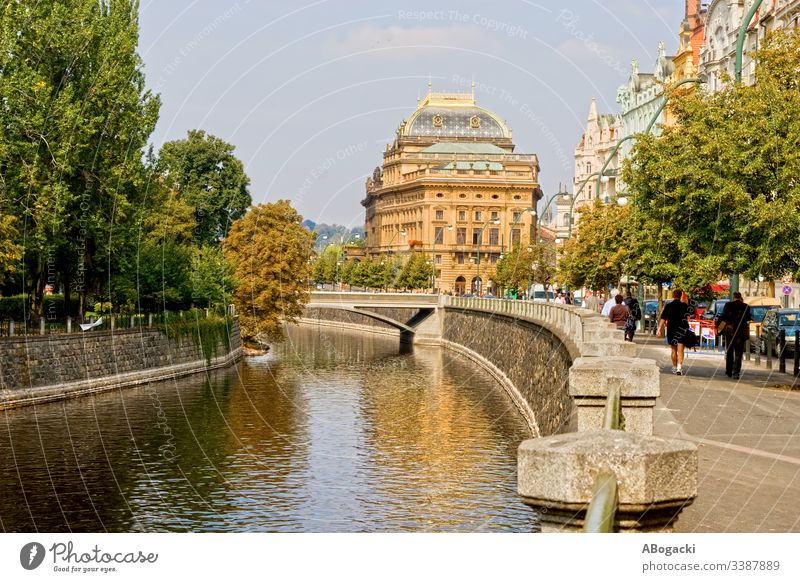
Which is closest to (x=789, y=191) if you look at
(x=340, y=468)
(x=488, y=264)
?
(x=340, y=468)

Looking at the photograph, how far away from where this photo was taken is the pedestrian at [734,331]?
30594mm

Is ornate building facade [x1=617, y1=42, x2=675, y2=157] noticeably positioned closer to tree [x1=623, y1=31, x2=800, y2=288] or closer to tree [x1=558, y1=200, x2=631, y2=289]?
tree [x1=558, y1=200, x2=631, y2=289]

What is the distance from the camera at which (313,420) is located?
47812 mm

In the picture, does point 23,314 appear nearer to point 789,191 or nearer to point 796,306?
A: point 789,191

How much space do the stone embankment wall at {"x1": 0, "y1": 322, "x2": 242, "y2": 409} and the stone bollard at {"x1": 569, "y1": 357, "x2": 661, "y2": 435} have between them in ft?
121

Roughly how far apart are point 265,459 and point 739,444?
70.3 feet

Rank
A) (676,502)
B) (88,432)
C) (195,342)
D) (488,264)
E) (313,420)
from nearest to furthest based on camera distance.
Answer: (676,502)
(88,432)
(313,420)
(195,342)
(488,264)

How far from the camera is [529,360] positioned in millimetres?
52438

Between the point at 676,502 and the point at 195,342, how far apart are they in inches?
→ 2411

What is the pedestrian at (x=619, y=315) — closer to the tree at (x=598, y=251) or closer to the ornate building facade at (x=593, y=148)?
the tree at (x=598, y=251)

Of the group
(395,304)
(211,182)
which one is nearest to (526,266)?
(395,304)

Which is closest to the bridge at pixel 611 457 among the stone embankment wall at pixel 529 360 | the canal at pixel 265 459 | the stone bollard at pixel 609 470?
the stone bollard at pixel 609 470

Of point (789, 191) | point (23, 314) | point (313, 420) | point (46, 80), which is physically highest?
point (46, 80)

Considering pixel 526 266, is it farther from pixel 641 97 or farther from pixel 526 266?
pixel 641 97
